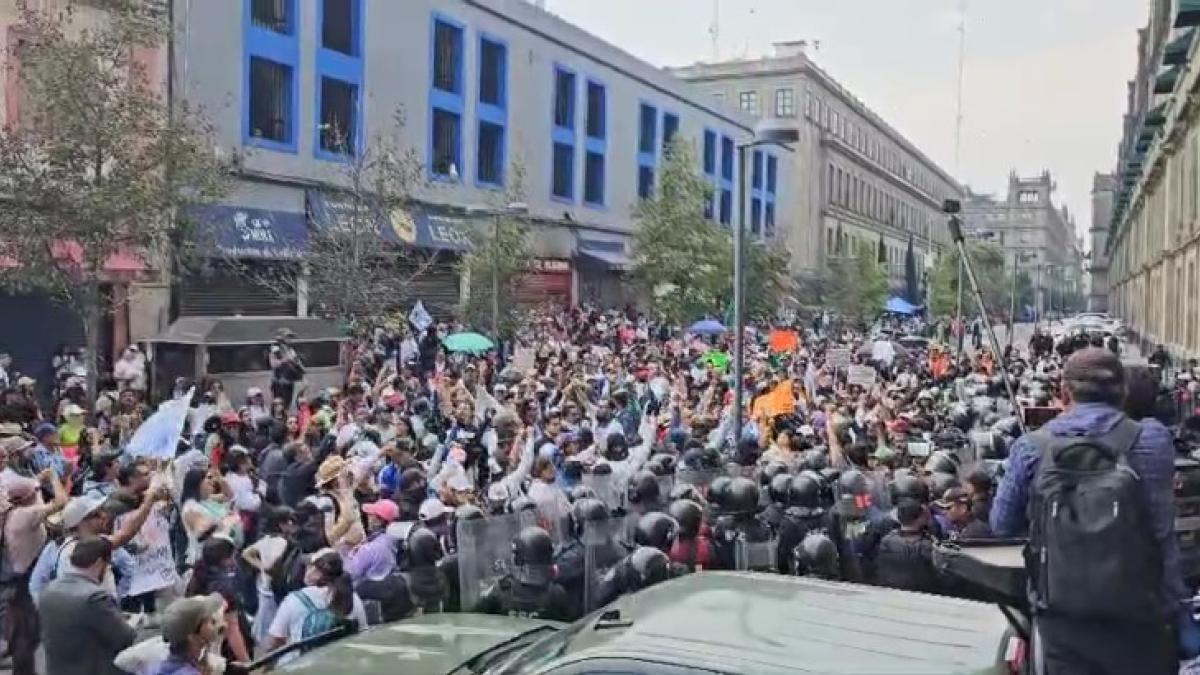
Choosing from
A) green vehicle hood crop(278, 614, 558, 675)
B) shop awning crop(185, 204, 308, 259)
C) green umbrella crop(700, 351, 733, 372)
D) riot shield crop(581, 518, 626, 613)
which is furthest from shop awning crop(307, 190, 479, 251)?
green vehicle hood crop(278, 614, 558, 675)

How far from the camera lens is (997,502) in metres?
4.25

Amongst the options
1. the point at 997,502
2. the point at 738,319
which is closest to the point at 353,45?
the point at 738,319

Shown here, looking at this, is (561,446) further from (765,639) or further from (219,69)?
(219,69)

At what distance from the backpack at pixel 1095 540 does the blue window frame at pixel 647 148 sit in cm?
4423

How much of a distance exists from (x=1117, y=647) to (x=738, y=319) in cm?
913

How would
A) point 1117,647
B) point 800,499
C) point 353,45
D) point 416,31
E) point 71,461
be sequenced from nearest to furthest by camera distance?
point 1117,647 < point 800,499 < point 71,461 < point 353,45 < point 416,31

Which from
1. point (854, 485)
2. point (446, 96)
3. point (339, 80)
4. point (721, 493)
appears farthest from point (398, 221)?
point (721, 493)

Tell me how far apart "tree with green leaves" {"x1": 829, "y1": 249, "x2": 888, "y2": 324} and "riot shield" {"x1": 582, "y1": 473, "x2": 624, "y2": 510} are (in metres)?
47.1

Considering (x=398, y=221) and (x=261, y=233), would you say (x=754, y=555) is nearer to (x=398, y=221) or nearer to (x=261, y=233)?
(x=261, y=233)

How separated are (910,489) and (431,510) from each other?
3001mm

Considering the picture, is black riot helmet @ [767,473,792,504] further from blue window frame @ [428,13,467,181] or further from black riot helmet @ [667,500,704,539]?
blue window frame @ [428,13,467,181]

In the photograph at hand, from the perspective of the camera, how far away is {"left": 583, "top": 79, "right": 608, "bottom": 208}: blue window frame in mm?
43812

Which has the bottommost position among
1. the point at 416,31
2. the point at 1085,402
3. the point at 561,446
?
the point at 561,446

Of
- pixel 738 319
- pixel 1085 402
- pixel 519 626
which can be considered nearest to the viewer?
pixel 1085 402
